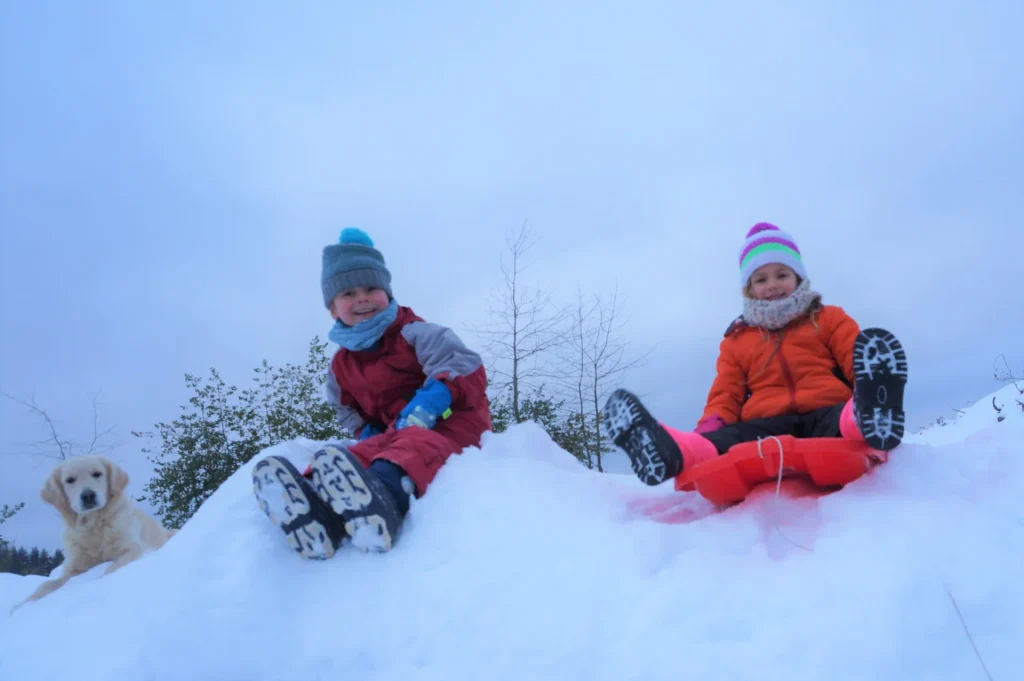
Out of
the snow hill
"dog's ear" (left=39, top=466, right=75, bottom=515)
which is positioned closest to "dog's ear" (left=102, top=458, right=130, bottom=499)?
"dog's ear" (left=39, top=466, right=75, bottom=515)

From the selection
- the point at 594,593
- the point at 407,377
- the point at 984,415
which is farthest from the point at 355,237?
the point at 984,415

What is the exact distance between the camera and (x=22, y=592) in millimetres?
3508

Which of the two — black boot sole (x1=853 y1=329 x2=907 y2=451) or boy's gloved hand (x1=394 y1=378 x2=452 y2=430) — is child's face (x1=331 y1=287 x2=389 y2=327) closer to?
boy's gloved hand (x1=394 y1=378 x2=452 y2=430)

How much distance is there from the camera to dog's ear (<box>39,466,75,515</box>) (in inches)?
135

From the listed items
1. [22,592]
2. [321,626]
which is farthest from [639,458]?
[22,592]

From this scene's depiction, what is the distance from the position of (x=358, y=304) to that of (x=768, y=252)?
2.06m

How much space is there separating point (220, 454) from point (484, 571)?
7.66 metres

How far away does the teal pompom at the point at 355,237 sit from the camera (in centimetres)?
313

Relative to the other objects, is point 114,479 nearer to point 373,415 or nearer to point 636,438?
point 373,415

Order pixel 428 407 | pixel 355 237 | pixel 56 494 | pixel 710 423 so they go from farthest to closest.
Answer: pixel 56 494
pixel 355 237
pixel 710 423
pixel 428 407

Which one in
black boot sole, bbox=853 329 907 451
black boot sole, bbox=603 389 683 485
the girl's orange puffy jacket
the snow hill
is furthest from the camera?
the girl's orange puffy jacket

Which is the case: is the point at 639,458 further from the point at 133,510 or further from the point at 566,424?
the point at 566,424

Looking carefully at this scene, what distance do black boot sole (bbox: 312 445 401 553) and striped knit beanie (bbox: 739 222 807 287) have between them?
2073mm

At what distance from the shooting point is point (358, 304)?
9.84 feet
